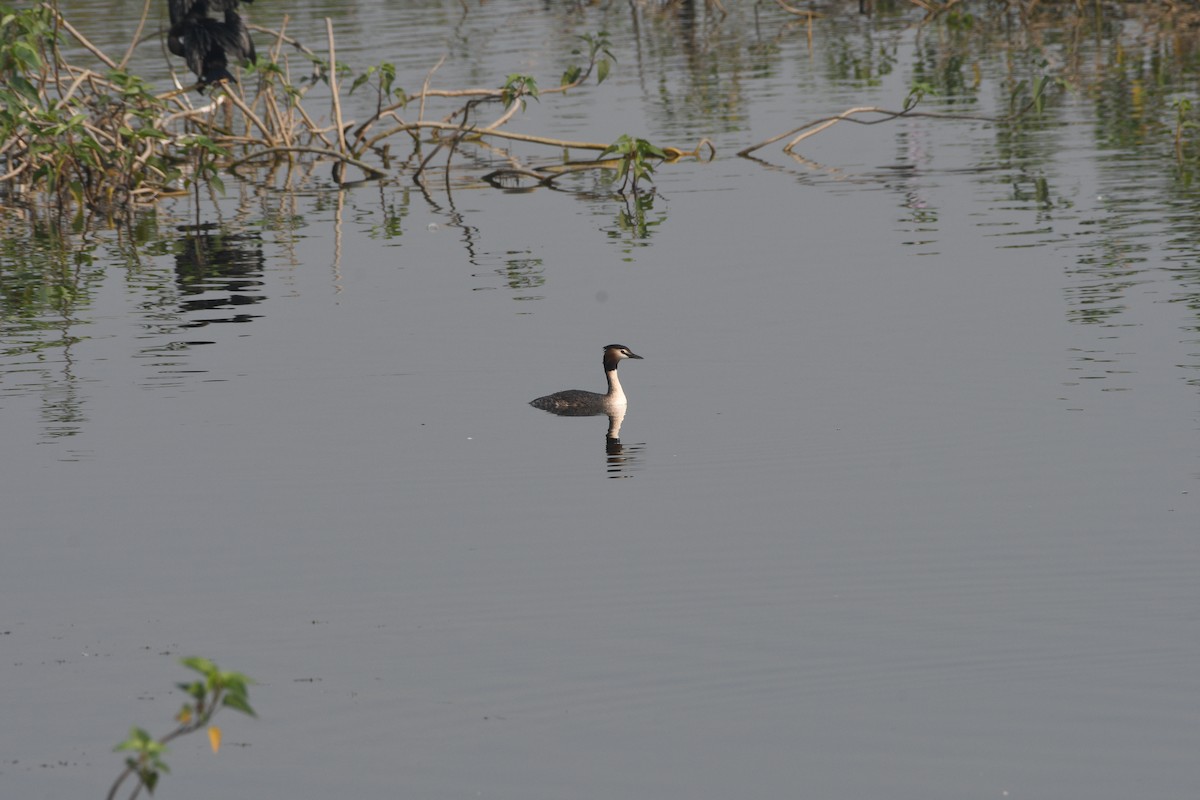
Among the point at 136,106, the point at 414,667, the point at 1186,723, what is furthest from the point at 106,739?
the point at 136,106

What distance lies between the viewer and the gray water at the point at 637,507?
8.07 meters

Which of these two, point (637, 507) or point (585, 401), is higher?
point (585, 401)

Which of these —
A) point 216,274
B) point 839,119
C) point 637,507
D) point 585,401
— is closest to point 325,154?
point 216,274

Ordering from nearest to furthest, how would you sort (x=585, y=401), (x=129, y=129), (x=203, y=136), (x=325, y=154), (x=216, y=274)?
(x=585, y=401) → (x=216, y=274) → (x=203, y=136) → (x=129, y=129) → (x=325, y=154)

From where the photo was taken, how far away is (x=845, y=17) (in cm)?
4244

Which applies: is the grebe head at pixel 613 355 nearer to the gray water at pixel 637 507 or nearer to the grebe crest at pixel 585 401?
the grebe crest at pixel 585 401

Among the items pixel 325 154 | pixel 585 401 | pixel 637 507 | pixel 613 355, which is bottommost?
pixel 637 507

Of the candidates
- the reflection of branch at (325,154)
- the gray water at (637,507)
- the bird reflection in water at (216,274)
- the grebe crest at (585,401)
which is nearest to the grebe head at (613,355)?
the grebe crest at (585,401)

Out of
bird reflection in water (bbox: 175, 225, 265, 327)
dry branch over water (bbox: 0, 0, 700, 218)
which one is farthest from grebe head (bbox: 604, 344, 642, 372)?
dry branch over water (bbox: 0, 0, 700, 218)

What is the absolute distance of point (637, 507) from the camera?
11219 mm

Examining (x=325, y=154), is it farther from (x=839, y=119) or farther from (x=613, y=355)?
(x=613, y=355)

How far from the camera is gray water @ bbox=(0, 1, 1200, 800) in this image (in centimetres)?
807

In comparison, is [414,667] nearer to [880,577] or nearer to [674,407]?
[880,577]

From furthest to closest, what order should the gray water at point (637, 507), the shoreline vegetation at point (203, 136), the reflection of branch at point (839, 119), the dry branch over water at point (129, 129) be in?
the reflection of branch at point (839, 119), the shoreline vegetation at point (203, 136), the dry branch over water at point (129, 129), the gray water at point (637, 507)
